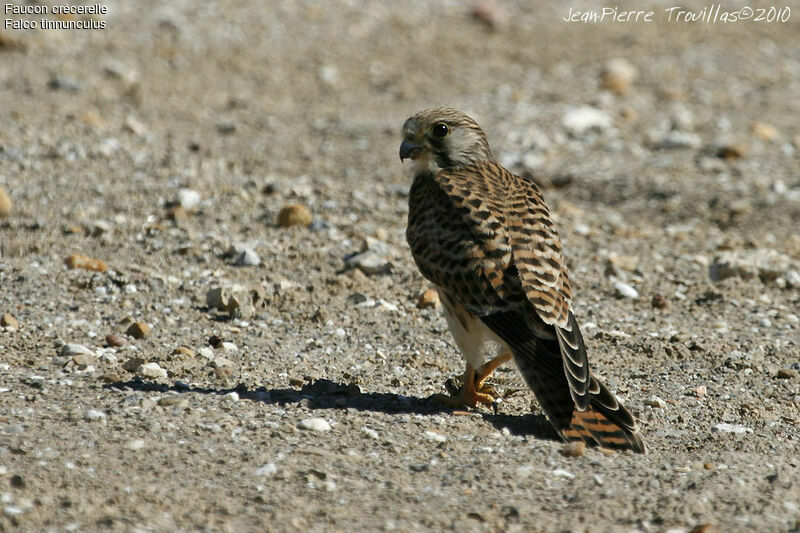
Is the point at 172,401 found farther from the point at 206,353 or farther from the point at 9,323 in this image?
the point at 9,323

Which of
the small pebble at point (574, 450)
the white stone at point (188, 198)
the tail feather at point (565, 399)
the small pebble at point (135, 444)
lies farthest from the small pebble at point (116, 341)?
the small pebble at point (574, 450)

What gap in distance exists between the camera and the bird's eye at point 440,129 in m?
5.19

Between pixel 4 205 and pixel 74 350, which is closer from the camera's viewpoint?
pixel 74 350

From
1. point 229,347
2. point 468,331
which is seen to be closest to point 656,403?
point 468,331

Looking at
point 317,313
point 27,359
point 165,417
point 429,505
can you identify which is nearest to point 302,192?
point 317,313

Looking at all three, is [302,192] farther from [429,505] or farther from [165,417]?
[429,505]

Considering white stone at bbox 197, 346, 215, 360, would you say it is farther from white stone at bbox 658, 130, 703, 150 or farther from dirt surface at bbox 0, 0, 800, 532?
white stone at bbox 658, 130, 703, 150

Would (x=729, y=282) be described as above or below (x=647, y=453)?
above

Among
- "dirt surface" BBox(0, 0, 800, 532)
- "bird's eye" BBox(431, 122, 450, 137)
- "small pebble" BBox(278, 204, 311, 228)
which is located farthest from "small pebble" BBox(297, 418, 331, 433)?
"small pebble" BBox(278, 204, 311, 228)

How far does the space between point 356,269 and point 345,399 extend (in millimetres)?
1670

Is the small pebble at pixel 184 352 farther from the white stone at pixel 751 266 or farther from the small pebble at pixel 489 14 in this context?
the small pebble at pixel 489 14

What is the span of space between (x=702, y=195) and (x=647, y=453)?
4.26 m

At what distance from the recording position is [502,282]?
A: 14.3 feet

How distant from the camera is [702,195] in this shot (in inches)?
320
